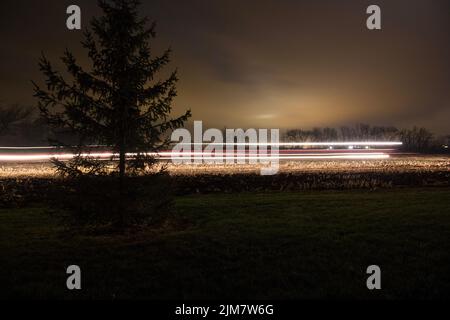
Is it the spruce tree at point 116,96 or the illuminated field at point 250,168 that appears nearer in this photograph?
the spruce tree at point 116,96

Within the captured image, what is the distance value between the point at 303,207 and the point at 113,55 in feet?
29.0

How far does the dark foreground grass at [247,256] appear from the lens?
6992mm

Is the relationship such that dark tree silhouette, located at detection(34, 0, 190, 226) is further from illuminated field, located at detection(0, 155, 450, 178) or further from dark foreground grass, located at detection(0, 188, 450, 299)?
illuminated field, located at detection(0, 155, 450, 178)

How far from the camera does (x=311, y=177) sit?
2406 cm

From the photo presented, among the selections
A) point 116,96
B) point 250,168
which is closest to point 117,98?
point 116,96

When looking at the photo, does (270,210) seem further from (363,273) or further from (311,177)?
(311,177)

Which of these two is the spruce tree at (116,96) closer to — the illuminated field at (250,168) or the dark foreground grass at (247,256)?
the dark foreground grass at (247,256)

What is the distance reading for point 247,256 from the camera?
878cm

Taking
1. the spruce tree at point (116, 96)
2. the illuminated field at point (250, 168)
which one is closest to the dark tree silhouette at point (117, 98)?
the spruce tree at point (116, 96)

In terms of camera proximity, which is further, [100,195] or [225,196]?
[225,196]

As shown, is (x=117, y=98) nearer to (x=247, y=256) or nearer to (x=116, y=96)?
(x=116, y=96)

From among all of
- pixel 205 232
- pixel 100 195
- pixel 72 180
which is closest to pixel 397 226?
pixel 205 232
